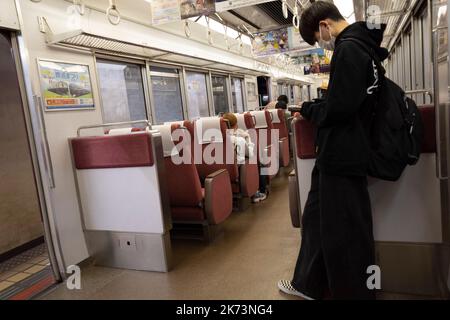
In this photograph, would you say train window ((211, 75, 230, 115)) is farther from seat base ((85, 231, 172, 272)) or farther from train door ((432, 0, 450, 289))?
train door ((432, 0, 450, 289))

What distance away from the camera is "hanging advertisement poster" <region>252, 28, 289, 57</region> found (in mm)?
5637

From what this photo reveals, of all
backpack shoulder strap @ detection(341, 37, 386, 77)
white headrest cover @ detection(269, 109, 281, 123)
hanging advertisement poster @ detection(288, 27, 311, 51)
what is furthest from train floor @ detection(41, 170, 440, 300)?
hanging advertisement poster @ detection(288, 27, 311, 51)

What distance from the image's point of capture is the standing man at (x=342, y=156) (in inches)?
58.9

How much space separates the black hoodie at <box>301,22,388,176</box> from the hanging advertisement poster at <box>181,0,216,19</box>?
1.68m

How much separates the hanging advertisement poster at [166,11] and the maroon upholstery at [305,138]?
191 centimetres

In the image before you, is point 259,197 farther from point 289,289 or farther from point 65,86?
point 65,86

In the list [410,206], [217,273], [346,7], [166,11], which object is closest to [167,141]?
[217,273]

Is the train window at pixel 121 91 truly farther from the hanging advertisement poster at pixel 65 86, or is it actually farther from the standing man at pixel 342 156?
the standing man at pixel 342 156

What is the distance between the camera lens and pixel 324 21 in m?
1.68

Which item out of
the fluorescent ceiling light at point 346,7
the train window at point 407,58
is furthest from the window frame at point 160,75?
the train window at point 407,58

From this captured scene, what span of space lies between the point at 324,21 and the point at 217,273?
1828mm
